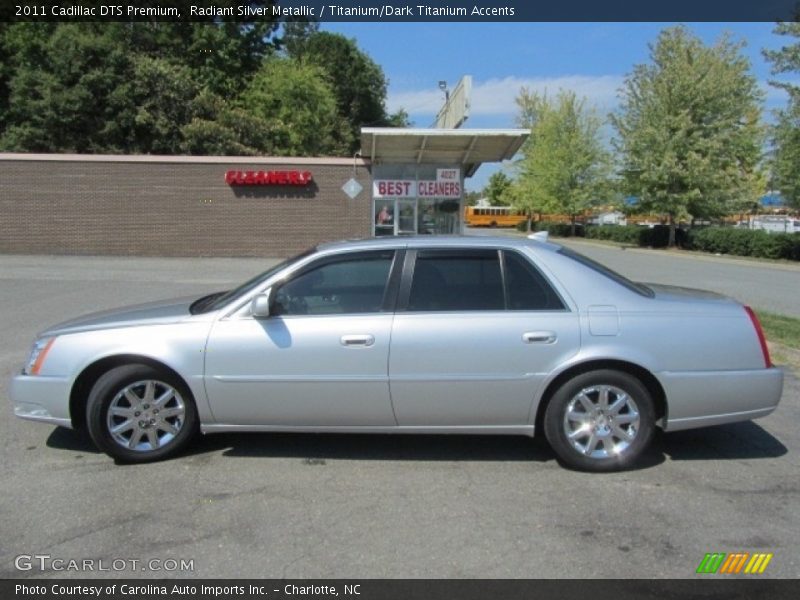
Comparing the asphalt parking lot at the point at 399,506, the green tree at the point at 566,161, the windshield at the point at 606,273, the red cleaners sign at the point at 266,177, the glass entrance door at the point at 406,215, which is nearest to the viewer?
the asphalt parking lot at the point at 399,506

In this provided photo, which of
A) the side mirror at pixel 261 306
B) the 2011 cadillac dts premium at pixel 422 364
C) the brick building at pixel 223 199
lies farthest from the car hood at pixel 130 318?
the brick building at pixel 223 199

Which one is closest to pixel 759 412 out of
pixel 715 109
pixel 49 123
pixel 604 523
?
pixel 604 523

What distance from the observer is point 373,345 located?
4.41 metres

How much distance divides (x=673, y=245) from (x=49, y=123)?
1177 inches

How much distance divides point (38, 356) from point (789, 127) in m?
28.4

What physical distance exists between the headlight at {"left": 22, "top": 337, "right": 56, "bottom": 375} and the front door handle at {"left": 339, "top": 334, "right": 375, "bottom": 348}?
1968mm

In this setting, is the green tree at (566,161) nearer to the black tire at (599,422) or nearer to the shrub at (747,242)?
the shrub at (747,242)

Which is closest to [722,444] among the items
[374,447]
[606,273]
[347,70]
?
[606,273]

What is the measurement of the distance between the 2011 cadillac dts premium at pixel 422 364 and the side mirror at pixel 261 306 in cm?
1

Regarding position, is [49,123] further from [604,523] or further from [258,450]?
[604,523]

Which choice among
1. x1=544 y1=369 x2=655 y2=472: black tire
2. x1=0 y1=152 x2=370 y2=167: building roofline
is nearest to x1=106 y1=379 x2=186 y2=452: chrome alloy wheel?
x1=544 y1=369 x2=655 y2=472: black tire

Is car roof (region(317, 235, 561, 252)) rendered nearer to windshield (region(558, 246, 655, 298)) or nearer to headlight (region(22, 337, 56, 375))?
windshield (region(558, 246, 655, 298))

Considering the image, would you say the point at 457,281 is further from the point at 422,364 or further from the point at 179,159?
the point at 179,159

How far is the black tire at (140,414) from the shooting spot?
450 cm
